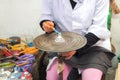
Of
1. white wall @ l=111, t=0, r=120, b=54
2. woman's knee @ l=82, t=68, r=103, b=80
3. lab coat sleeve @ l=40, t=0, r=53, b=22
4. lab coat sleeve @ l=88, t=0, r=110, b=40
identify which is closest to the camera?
woman's knee @ l=82, t=68, r=103, b=80

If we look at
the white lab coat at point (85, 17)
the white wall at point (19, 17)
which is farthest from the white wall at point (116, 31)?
the white wall at point (19, 17)

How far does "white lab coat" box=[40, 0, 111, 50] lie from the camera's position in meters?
1.50

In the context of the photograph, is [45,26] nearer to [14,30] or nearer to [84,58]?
[84,58]

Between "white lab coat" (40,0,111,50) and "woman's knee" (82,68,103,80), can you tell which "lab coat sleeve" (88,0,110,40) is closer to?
"white lab coat" (40,0,111,50)

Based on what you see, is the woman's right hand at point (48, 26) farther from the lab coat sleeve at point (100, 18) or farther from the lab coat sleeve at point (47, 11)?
the lab coat sleeve at point (100, 18)

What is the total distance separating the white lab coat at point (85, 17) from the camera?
150 centimetres

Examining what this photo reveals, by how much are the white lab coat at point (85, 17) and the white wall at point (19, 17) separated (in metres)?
0.76

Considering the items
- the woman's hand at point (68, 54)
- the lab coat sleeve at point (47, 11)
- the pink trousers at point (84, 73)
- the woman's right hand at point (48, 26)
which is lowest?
the pink trousers at point (84, 73)

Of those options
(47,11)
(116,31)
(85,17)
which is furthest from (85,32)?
(116,31)

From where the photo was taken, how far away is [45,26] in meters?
1.53

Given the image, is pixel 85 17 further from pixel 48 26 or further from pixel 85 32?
pixel 48 26

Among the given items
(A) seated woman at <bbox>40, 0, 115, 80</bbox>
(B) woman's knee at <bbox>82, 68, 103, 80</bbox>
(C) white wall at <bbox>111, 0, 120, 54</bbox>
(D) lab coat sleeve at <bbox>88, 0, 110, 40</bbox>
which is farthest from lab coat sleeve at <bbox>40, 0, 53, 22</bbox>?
(C) white wall at <bbox>111, 0, 120, 54</bbox>

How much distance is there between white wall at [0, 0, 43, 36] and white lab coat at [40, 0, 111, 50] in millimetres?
757

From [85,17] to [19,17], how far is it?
41.0 inches
